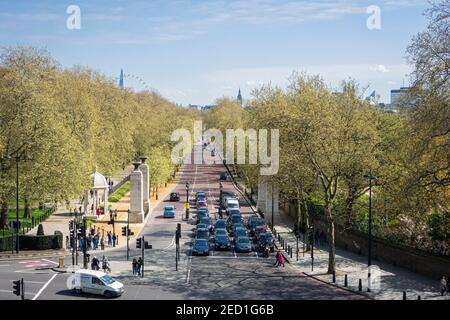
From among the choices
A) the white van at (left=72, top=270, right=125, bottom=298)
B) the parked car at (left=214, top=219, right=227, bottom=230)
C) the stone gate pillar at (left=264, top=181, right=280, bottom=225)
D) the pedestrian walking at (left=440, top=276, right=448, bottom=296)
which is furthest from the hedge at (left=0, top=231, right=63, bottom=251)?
the pedestrian walking at (left=440, top=276, right=448, bottom=296)

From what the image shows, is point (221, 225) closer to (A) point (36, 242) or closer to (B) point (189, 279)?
(A) point (36, 242)

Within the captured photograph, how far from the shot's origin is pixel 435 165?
32.2 m

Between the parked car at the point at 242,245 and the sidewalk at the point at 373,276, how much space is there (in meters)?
2.79

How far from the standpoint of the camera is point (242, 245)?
43.5 m

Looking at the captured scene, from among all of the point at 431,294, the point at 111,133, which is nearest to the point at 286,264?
the point at 431,294

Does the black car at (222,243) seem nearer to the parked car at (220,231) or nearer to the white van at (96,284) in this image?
the parked car at (220,231)

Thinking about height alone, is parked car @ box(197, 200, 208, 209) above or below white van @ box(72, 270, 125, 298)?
above

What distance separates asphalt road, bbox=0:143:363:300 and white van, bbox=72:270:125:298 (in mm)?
386

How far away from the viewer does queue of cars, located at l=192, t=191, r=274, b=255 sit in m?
43.2

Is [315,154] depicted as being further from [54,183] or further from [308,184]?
[54,183]

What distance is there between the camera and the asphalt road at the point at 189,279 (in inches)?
1194

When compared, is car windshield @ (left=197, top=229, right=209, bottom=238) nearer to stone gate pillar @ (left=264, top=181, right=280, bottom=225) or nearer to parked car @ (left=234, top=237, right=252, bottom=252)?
parked car @ (left=234, top=237, right=252, bottom=252)

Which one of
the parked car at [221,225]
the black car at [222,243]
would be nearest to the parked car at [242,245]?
the black car at [222,243]

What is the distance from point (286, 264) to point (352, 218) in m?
8.27
